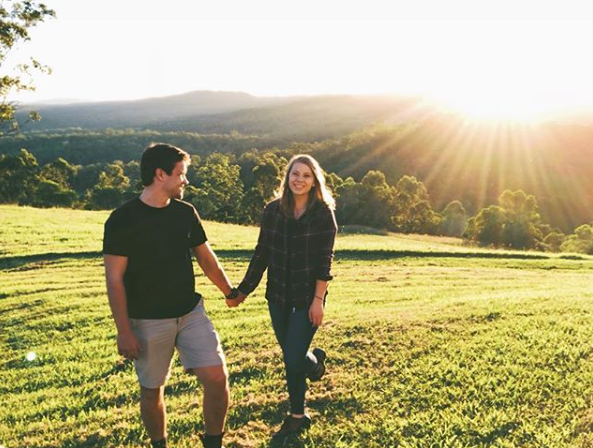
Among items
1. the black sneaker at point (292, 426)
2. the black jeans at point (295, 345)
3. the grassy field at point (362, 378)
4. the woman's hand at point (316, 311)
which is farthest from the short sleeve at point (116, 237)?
the black sneaker at point (292, 426)

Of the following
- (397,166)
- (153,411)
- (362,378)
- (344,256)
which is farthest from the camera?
(397,166)

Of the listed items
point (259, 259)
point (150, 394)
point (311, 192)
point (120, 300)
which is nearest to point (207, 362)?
point (150, 394)

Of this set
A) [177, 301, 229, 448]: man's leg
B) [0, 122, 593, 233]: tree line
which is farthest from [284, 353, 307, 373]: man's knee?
[0, 122, 593, 233]: tree line

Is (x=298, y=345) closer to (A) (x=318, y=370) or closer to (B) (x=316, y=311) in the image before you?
(B) (x=316, y=311)

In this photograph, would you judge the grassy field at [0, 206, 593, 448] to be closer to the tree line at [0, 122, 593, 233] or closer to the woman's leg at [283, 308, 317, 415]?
the woman's leg at [283, 308, 317, 415]

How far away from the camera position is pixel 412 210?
65.0 metres

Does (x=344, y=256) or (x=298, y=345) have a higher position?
(x=298, y=345)

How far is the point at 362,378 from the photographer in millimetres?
6113

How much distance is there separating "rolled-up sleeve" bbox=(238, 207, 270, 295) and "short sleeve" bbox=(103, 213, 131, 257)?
136 cm

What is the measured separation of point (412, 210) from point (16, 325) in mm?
58458

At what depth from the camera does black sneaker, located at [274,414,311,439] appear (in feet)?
16.0

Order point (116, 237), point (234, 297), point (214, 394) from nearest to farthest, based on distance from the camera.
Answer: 1. point (116, 237)
2. point (214, 394)
3. point (234, 297)

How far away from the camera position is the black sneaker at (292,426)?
16.0ft

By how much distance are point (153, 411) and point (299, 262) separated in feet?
6.01
